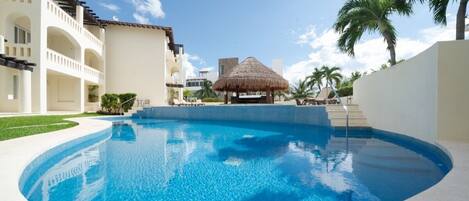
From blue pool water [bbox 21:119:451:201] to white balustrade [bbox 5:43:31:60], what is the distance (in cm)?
961

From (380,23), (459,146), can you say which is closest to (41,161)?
(459,146)

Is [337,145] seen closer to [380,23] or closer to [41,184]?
[380,23]

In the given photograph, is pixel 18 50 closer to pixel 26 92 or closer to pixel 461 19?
pixel 26 92

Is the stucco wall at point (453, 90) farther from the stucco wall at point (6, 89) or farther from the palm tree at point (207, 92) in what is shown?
the palm tree at point (207, 92)

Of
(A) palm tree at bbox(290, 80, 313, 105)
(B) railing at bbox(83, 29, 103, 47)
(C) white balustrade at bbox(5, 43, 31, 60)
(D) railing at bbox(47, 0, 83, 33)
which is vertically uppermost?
(D) railing at bbox(47, 0, 83, 33)

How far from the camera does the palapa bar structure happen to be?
16.5 m

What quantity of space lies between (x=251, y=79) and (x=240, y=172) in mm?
11979

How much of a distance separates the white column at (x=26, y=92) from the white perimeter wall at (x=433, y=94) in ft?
53.2

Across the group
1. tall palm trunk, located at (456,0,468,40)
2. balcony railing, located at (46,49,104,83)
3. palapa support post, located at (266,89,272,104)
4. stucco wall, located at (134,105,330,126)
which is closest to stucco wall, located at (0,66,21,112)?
balcony railing, located at (46,49,104,83)

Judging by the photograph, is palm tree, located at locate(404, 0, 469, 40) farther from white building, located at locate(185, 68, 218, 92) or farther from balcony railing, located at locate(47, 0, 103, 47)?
white building, located at locate(185, 68, 218, 92)

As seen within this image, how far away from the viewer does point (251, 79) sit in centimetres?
1642

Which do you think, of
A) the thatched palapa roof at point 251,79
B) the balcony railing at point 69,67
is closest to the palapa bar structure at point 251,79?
the thatched palapa roof at point 251,79

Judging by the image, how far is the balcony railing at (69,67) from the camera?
14.6 meters

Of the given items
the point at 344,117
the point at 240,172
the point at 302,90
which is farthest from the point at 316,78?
the point at 240,172
